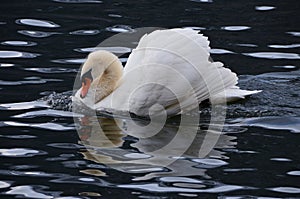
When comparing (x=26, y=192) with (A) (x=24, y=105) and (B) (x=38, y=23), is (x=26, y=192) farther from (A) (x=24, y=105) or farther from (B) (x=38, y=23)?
(B) (x=38, y=23)

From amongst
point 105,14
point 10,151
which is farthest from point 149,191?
point 105,14

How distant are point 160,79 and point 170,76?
133 mm

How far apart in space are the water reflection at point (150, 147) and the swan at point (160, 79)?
9.0 inches

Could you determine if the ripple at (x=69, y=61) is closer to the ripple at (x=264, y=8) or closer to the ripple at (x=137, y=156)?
the ripple at (x=137, y=156)

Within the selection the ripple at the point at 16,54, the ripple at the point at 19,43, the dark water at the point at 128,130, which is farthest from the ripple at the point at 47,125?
the ripple at the point at 19,43

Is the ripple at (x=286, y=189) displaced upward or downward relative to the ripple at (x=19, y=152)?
downward

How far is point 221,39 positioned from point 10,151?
5075 mm

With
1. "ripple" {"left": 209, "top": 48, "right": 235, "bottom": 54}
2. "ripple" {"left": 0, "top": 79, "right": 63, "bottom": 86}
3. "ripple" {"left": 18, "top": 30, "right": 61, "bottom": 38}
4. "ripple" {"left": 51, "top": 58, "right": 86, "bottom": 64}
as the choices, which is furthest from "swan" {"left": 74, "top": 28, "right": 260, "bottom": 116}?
"ripple" {"left": 18, "top": 30, "right": 61, "bottom": 38}

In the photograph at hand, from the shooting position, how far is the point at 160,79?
8953mm

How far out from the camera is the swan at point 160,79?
895 cm

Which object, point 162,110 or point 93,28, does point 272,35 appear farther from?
point 162,110

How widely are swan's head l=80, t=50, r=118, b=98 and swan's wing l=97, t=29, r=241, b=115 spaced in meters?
0.21

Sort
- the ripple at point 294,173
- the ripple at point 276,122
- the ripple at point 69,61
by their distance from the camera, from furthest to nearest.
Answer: the ripple at point 69,61
the ripple at point 276,122
the ripple at point 294,173

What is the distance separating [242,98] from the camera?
9.48 meters
